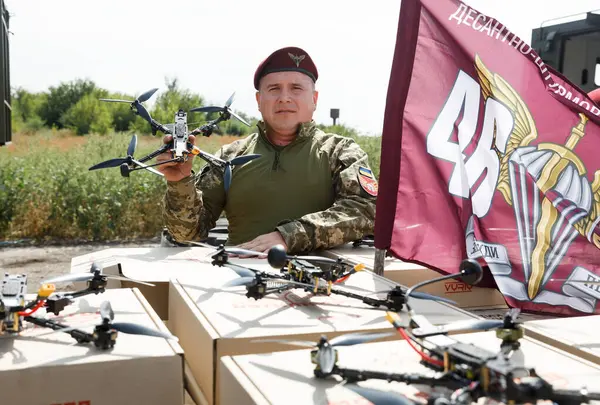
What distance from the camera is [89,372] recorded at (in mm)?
1203

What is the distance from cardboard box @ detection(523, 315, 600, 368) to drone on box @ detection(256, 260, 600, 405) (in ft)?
0.53

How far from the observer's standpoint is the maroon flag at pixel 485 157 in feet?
7.51

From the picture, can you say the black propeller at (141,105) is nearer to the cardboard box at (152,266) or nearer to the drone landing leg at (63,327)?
the cardboard box at (152,266)

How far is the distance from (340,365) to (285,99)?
2053 millimetres

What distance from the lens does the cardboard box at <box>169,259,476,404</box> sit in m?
1.39

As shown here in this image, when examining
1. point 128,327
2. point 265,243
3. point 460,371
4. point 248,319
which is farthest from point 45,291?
point 265,243

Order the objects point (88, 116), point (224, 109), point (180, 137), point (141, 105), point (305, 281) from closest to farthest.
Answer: point (305, 281)
point (180, 137)
point (141, 105)
point (224, 109)
point (88, 116)

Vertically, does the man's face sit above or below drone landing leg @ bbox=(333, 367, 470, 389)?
above

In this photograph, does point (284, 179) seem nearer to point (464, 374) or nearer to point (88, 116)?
point (464, 374)

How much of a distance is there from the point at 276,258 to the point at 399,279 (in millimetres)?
1182

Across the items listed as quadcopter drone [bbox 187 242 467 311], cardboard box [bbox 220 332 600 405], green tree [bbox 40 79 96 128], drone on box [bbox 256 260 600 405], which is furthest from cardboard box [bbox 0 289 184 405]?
green tree [bbox 40 79 96 128]

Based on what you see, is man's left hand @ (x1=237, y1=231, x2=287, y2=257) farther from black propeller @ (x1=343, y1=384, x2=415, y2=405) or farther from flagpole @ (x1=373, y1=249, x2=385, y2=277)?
black propeller @ (x1=343, y1=384, x2=415, y2=405)

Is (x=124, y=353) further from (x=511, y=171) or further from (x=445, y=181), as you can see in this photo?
(x=511, y=171)

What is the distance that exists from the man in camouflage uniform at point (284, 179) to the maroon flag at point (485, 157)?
46 cm
